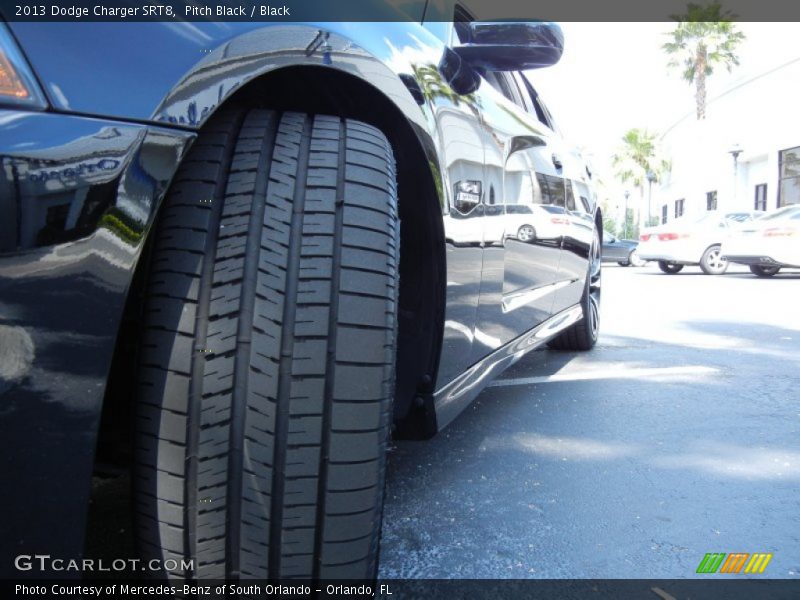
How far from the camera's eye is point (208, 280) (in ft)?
3.54

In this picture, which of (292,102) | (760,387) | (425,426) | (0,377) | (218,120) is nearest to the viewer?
(0,377)

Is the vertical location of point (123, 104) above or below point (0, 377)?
above

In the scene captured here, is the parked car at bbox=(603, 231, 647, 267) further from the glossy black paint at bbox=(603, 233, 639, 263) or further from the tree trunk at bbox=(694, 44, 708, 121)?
the tree trunk at bbox=(694, 44, 708, 121)

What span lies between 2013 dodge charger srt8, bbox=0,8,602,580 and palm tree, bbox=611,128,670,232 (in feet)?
129

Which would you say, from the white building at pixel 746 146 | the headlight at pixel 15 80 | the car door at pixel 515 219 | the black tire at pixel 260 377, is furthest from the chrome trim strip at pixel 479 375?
the white building at pixel 746 146

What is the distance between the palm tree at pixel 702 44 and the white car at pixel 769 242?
20784 mm

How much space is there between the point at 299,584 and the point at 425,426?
0.69m

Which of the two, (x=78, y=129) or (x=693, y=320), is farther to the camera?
(x=693, y=320)

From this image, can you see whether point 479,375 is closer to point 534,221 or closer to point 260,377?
point 534,221

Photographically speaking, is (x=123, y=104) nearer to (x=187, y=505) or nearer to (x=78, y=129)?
(x=78, y=129)

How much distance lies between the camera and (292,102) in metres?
1.39

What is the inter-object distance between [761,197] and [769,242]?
53.3 feet

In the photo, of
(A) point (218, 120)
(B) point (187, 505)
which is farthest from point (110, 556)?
(A) point (218, 120)

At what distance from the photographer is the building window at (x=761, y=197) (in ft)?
80.7
